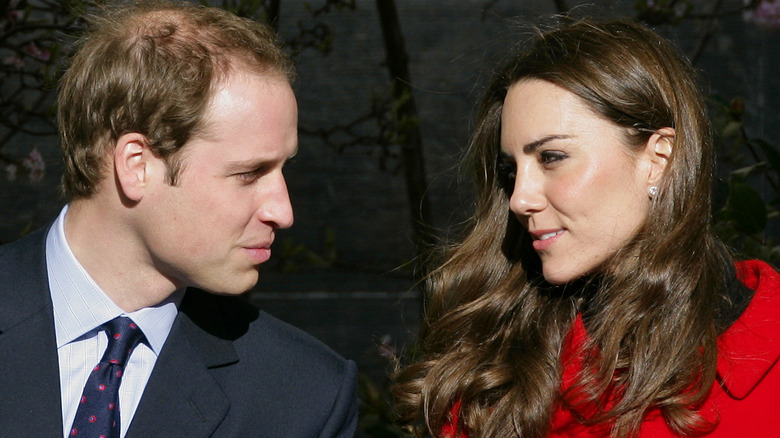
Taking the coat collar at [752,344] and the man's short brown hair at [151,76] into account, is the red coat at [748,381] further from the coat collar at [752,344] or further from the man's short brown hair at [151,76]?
the man's short brown hair at [151,76]

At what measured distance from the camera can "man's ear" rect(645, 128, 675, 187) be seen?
2094 mm

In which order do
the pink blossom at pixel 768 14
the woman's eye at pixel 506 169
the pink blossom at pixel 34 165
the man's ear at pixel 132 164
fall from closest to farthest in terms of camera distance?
1. the man's ear at pixel 132 164
2. the woman's eye at pixel 506 169
3. the pink blossom at pixel 34 165
4. the pink blossom at pixel 768 14

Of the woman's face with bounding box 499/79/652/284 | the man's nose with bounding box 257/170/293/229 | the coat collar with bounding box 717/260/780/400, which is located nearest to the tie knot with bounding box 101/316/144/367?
the man's nose with bounding box 257/170/293/229

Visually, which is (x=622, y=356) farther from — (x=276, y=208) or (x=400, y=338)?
(x=400, y=338)

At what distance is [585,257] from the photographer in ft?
6.87

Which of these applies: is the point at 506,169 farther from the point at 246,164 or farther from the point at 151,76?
the point at 151,76

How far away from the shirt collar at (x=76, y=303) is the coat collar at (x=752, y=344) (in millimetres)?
1251

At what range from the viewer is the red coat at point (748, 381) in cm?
202

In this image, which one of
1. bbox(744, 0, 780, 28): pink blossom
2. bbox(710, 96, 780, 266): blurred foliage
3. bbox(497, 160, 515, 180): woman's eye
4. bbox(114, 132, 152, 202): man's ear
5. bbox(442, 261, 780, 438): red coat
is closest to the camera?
bbox(442, 261, 780, 438): red coat

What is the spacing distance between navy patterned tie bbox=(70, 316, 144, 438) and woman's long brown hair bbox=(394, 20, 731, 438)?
665 mm

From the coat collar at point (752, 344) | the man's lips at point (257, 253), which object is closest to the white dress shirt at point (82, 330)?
the man's lips at point (257, 253)

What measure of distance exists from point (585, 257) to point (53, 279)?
3.88 ft

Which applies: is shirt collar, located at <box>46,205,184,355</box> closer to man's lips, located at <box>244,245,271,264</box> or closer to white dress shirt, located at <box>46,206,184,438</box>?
white dress shirt, located at <box>46,206,184,438</box>

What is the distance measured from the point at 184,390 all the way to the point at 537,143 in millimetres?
954
